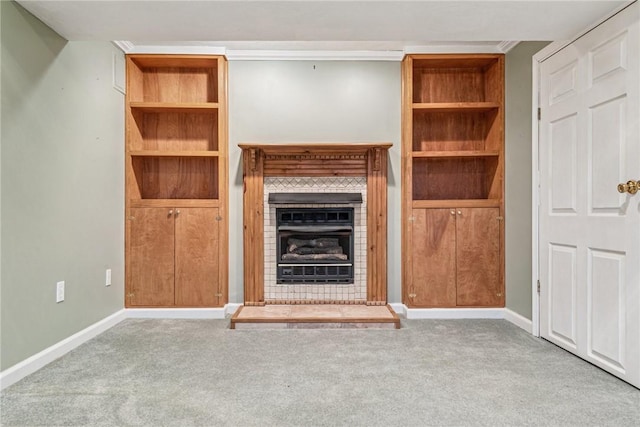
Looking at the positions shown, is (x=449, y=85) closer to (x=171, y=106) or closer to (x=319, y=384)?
(x=171, y=106)

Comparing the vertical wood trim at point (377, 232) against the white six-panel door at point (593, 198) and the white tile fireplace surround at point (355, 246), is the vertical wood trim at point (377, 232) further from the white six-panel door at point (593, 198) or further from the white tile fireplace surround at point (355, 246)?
the white six-panel door at point (593, 198)

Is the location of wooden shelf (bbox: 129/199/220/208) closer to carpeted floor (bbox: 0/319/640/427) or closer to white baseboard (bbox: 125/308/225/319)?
white baseboard (bbox: 125/308/225/319)

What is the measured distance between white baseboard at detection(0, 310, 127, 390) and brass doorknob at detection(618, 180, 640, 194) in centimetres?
339

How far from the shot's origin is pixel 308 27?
2.32 m

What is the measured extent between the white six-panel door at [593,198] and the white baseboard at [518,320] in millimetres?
160

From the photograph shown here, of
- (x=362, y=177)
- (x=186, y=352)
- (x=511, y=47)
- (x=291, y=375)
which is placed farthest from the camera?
(x=362, y=177)

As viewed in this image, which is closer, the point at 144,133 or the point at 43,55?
the point at 43,55

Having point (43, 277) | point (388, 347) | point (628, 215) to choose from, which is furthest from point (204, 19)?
point (628, 215)

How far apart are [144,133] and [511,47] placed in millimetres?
3418

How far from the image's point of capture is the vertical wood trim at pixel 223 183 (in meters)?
3.48

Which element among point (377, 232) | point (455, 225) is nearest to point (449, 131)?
point (455, 225)

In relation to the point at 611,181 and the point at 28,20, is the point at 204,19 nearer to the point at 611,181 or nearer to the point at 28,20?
the point at 28,20

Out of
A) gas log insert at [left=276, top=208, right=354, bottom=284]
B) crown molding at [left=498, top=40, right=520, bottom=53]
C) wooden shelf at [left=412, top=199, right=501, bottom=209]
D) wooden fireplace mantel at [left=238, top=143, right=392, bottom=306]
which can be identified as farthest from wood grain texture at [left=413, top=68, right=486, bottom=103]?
gas log insert at [left=276, top=208, right=354, bottom=284]

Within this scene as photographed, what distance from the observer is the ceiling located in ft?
6.77
